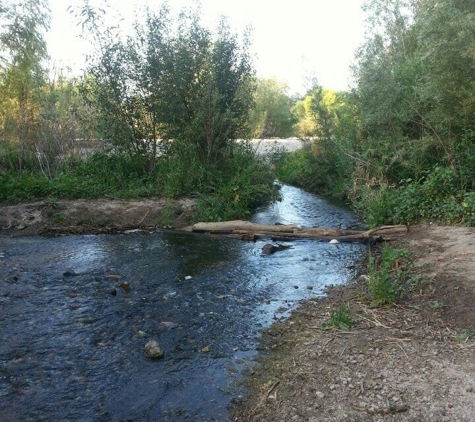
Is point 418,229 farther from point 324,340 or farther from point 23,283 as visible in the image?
point 23,283

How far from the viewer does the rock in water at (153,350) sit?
18.8 feet

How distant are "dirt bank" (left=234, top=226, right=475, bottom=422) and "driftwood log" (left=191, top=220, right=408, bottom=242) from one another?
3.50 meters

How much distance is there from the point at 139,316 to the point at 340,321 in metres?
2.85

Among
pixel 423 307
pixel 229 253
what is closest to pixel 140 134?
pixel 229 253

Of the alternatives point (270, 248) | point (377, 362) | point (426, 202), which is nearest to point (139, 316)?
point (377, 362)

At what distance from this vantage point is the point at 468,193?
1072cm

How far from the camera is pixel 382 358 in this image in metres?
5.37

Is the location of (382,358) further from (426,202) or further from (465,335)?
(426,202)

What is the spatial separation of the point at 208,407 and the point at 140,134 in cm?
1263

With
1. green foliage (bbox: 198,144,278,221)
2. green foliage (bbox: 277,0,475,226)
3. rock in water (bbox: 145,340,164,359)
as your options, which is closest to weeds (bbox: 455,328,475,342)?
rock in water (bbox: 145,340,164,359)

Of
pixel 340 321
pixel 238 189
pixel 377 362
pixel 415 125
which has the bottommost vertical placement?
pixel 377 362

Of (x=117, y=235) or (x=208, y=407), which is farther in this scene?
(x=117, y=235)

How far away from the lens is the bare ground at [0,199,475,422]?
4.49 m

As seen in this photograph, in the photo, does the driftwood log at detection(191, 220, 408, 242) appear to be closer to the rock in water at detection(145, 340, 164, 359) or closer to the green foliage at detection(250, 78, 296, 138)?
the rock in water at detection(145, 340, 164, 359)
